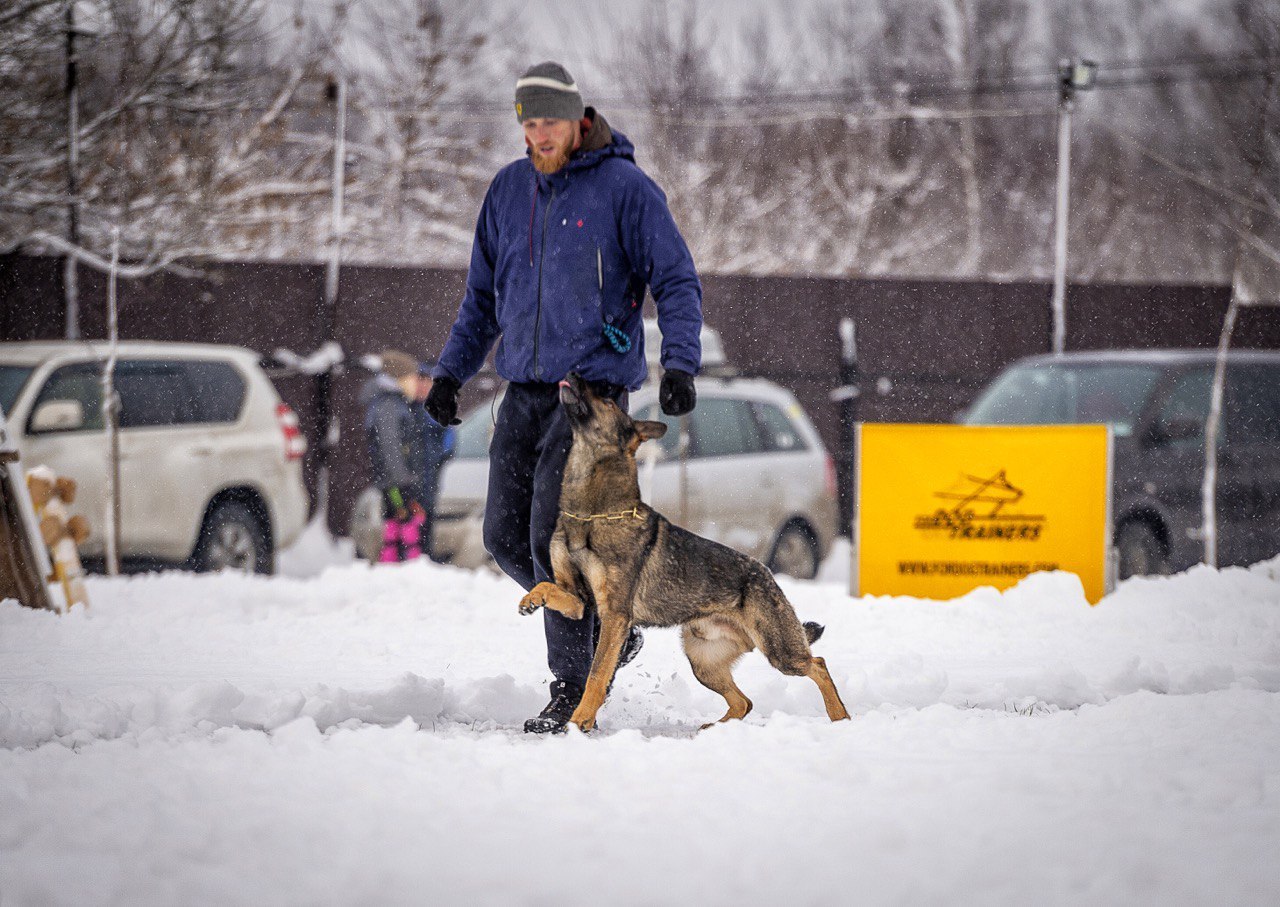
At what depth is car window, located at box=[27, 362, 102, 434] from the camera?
8828mm

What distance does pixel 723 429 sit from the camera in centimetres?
998

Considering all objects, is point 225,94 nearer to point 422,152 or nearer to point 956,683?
point 422,152

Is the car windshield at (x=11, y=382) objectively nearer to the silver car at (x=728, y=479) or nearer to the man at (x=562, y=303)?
the silver car at (x=728, y=479)

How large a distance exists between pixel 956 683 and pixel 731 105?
68.8 feet

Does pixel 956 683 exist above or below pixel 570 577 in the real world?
below

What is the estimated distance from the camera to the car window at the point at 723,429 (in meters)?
9.88

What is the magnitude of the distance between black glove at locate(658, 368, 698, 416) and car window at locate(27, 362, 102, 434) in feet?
18.9

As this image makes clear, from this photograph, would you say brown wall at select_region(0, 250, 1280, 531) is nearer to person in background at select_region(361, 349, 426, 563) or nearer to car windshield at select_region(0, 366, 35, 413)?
person in background at select_region(361, 349, 426, 563)

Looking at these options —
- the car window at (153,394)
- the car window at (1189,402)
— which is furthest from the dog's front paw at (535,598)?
the car window at (1189,402)

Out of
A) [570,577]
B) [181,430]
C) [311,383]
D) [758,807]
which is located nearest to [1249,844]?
[758,807]

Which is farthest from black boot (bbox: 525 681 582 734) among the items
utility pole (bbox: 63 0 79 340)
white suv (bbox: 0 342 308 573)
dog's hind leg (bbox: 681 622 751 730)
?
utility pole (bbox: 63 0 79 340)

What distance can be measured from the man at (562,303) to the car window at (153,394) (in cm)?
524

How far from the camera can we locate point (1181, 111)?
106 ft

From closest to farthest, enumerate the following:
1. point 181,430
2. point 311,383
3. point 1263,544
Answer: point 181,430 < point 1263,544 < point 311,383
